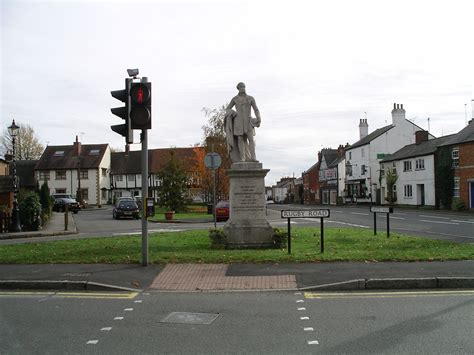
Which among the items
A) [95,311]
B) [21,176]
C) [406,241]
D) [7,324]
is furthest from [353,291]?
[21,176]

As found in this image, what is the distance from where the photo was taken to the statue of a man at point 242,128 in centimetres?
1427

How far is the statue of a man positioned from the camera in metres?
14.3

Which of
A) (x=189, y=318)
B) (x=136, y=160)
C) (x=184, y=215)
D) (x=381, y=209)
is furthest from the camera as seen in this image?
(x=136, y=160)

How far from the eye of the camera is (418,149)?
55.0 m

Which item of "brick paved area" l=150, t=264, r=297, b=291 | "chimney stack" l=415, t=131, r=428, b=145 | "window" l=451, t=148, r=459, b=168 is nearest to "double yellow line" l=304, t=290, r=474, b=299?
"brick paved area" l=150, t=264, r=297, b=291

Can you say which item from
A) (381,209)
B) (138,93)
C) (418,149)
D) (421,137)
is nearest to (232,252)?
(138,93)

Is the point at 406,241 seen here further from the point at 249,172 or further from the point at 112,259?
the point at 112,259

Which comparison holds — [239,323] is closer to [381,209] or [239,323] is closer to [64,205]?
[381,209]

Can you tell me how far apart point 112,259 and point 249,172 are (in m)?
4.48

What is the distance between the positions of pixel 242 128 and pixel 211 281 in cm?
607

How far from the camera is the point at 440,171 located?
4772 cm

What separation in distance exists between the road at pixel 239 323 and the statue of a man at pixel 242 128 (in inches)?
251

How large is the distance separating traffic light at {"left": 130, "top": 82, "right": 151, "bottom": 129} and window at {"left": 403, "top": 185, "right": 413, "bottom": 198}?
49643mm

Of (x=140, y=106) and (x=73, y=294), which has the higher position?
(x=140, y=106)
